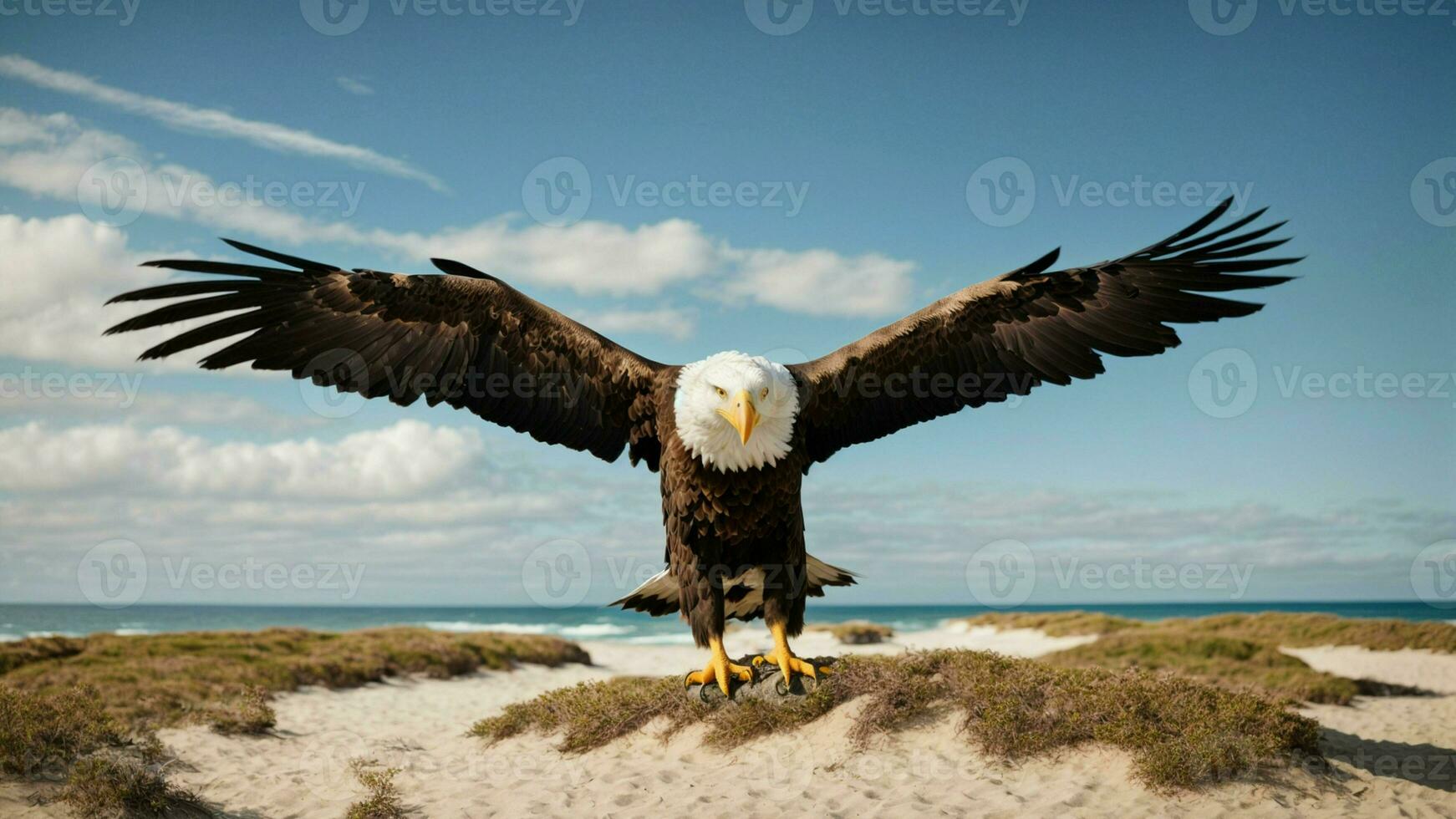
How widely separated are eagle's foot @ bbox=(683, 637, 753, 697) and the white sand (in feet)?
5.46

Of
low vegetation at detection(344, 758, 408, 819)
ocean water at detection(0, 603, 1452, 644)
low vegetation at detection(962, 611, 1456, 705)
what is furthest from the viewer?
ocean water at detection(0, 603, 1452, 644)

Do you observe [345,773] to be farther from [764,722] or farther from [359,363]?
[359,363]

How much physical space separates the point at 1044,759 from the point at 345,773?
663 centimetres

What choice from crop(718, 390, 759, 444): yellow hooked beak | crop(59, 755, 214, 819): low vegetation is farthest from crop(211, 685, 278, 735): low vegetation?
crop(718, 390, 759, 444): yellow hooked beak

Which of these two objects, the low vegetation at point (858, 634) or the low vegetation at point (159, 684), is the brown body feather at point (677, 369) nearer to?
the low vegetation at point (159, 684)

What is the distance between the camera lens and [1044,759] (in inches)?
298

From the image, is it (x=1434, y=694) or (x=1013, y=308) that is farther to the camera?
(x=1434, y=694)

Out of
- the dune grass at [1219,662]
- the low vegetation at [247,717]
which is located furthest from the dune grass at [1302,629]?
the low vegetation at [247,717]

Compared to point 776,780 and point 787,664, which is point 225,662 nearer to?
point 776,780

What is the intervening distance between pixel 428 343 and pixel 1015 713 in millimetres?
5610

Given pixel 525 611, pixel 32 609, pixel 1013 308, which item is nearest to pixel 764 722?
pixel 1013 308

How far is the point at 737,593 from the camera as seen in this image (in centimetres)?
577

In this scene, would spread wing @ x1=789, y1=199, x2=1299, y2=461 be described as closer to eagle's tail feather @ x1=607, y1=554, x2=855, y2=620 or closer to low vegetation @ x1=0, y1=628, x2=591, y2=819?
eagle's tail feather @ x1=607, y1=554, x2=855, y2=620

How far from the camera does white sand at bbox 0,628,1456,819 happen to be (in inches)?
272
